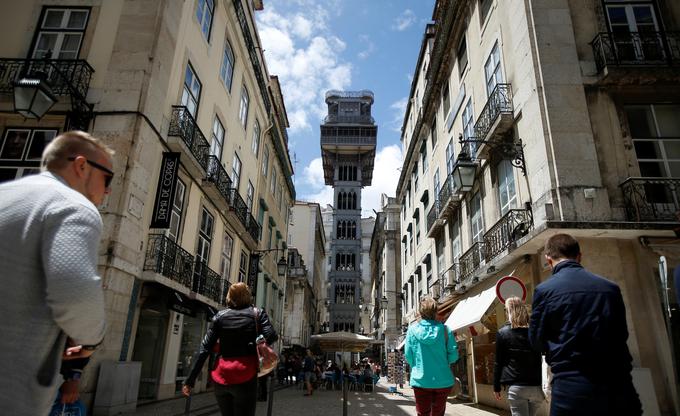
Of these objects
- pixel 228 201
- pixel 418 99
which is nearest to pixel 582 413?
pixel 228 201

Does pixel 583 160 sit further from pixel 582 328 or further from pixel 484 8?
pixel 582 328

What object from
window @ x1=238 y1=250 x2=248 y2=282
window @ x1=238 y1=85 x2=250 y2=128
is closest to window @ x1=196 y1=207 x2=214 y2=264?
window @ x1=238 y1=250 x2=248 y2=282

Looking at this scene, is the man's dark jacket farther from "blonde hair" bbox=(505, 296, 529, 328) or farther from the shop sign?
the shop sign

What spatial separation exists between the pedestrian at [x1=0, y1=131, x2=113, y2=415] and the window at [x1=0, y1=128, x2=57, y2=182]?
10428 millimetres

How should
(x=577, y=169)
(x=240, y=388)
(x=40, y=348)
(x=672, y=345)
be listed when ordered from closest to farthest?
(x=40, y=348), (x=240, y=388), (x=672, y=345), (x=577, y=169)

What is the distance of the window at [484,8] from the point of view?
14.4 metres

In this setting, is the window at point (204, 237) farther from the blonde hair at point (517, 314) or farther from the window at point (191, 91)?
the blonde hair at point (517, 314)

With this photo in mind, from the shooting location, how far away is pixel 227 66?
17234 millimetres

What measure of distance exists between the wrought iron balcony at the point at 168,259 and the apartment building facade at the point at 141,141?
0.03 meters

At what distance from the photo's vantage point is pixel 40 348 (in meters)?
1.47

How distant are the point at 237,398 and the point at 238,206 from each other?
14.4 metres

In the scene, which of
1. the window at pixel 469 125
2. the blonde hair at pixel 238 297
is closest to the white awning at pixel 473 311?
the window at pixel 469 125

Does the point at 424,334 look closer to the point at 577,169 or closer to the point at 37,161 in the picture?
the point at 577,169

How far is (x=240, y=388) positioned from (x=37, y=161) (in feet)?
31.4
